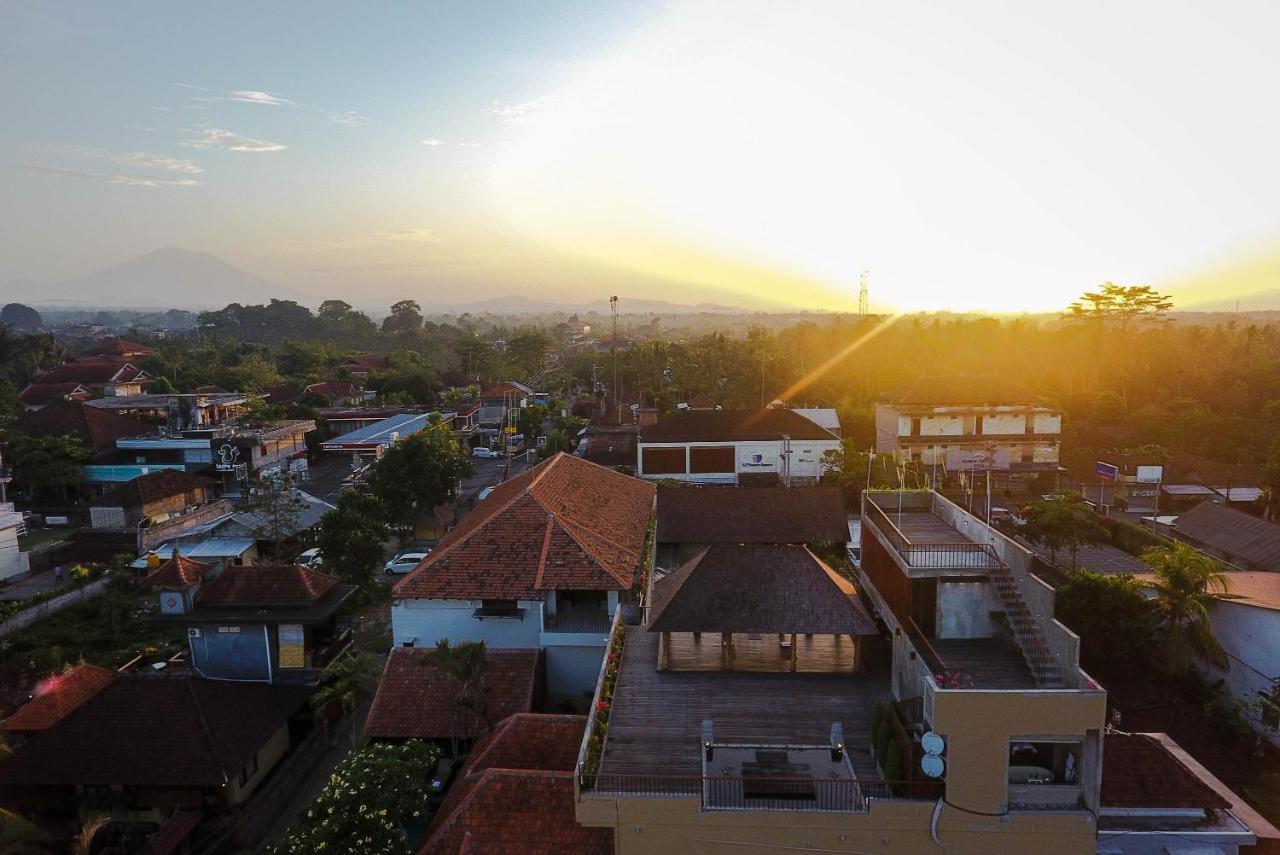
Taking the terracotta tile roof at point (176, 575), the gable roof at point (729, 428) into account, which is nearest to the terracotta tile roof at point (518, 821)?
the terracotta tile roof at point (176, 575)

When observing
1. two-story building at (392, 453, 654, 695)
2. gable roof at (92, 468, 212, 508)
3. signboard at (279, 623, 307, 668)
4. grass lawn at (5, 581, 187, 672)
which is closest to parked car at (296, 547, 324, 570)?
grass lawn at (5, 581, 187, 672)

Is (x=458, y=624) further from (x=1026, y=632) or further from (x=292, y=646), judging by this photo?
(x=1026, y=632)

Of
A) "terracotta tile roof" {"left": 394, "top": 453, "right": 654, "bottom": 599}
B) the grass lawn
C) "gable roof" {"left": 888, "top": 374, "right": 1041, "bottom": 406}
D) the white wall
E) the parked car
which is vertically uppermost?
"gable roof" {"left": 888, "top": 374, "right": 1041, "bottom": 406}

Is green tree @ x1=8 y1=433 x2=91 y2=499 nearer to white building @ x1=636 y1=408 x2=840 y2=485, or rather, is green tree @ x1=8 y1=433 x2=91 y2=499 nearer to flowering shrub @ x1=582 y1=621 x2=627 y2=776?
white building @ x1=636 y1=408 x2=840 y2=485

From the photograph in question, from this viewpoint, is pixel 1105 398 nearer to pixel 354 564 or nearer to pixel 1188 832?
pixel 1188 832

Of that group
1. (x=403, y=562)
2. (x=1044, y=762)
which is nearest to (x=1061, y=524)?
(x=1044, y=762)

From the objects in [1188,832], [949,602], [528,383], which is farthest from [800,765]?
[528,383]
